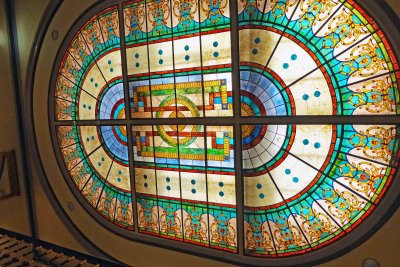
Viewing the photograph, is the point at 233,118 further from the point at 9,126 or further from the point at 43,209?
the point at 9,126

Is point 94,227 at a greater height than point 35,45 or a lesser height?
lesser

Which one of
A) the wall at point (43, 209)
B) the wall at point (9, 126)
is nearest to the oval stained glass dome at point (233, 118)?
the wall at point (43, 209)

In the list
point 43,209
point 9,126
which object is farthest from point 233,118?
point 9,126

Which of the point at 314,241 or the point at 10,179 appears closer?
the point at 314,241

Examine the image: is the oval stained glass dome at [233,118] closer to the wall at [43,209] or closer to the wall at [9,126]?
the wall at [43,209]

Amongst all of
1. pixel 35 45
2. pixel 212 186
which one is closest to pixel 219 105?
pixel 212 186

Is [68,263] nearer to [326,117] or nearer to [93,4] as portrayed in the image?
[93,4]

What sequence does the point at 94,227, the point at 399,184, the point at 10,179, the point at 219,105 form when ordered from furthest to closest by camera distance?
the point at 10,179
the point at 94,227
the point at 219,105
the point at 399,184

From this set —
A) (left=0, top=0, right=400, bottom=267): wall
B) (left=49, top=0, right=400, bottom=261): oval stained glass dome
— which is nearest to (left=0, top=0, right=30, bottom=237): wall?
(left=0, top=0, right=400, bottom=267): wall

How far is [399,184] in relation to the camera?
2746mm

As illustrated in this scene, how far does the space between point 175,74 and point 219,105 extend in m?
0.72

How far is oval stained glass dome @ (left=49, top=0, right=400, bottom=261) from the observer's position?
289cm

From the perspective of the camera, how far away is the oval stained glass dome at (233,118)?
289 cm

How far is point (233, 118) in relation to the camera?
3414 mm
